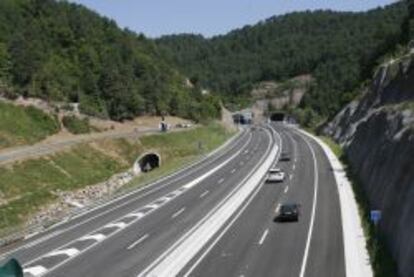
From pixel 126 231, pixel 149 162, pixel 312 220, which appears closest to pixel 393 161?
pixel 312 220

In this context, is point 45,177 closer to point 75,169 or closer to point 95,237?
point 75,169

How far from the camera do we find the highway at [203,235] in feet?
100

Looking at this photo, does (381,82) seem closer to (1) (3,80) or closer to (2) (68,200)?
(2) (68,200)

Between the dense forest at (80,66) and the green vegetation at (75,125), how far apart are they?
28.6ft

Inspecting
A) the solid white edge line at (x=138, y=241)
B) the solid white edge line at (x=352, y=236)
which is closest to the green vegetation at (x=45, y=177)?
the solid white edge line at (x=138, y=241)

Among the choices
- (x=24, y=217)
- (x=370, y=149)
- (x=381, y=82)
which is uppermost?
(x=381, y=82)

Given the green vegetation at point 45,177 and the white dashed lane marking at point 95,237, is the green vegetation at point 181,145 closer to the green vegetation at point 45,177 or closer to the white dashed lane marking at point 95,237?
the green vegetation at point 45,177

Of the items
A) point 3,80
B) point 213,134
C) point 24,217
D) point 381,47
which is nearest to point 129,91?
point 213,134

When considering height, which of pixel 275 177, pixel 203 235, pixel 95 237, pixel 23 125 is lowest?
pixel 95 237

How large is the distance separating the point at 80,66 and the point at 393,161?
107 metres

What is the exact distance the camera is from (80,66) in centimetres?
13688

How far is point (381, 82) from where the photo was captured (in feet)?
270

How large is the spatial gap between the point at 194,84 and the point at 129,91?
64.0 metres

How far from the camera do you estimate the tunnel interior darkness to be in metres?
95.0
